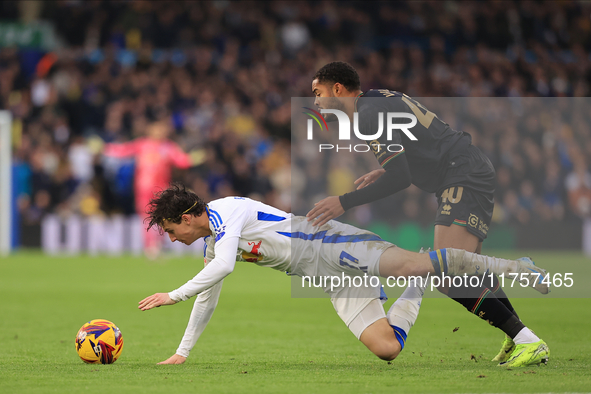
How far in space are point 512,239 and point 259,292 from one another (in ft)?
12.9

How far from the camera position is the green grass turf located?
16.3 feet

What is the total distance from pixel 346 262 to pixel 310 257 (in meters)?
0.27

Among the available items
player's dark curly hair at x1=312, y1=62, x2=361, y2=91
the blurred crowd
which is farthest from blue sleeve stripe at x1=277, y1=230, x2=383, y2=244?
the blurred crowd

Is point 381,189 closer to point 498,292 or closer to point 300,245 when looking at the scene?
point 300,245

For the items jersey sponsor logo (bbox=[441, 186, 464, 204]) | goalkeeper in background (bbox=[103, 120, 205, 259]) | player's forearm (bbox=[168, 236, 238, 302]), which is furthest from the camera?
goalkeeper in background (bbox=[103, 120, 205, 259])

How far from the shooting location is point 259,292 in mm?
11758

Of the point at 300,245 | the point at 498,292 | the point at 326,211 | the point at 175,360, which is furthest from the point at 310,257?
the point at 498,292

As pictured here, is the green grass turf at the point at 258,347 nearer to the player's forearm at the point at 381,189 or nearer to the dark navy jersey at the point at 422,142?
the player's forearm at the point at 381,189

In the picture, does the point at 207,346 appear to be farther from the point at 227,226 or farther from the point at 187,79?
the point at 187,79

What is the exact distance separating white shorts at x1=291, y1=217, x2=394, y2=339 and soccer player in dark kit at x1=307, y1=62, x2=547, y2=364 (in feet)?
0.47

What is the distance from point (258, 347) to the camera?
6.92m

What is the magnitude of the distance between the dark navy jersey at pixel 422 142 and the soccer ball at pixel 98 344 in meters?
2.44

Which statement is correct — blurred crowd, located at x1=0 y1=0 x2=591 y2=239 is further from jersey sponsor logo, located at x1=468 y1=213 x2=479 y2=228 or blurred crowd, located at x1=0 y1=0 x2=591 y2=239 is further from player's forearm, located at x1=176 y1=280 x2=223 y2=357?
player's forearm, located at x1=176 y1=280 x2=223 y2=357

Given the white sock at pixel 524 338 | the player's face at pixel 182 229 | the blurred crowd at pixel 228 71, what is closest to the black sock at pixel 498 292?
the white sock at pixel 524 338
